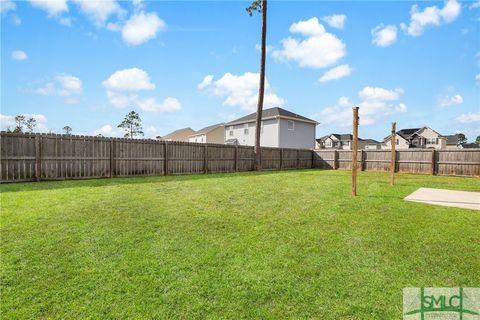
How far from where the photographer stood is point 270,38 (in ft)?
54.0

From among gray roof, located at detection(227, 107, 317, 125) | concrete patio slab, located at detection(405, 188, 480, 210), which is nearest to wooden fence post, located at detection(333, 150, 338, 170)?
gray roof, located at detection(227, 107, 317, 125)

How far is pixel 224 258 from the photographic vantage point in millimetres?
3189

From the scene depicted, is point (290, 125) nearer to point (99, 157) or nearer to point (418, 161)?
point (418, 161)

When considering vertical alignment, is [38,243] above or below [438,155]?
below

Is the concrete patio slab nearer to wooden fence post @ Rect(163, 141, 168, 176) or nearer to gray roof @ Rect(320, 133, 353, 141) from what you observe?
wooden fence post @ Rect(163, 141, 168, 176)

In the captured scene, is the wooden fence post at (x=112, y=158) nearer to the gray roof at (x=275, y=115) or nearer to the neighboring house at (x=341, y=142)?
the gray roof at (x=275, y=115)

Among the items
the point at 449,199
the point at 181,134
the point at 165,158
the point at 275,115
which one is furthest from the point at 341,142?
the point at 449,199

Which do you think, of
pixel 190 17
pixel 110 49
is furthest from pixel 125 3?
pixel 110 49

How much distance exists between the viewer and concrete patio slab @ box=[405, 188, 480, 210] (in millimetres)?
6134

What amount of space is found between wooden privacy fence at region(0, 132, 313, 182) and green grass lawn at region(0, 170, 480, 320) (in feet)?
13.2

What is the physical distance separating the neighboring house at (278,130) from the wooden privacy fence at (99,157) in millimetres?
12520

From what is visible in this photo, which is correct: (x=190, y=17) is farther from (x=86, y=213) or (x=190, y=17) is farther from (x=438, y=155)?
(x=438, y=155)

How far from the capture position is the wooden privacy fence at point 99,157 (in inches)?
334

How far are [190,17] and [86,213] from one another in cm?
941
